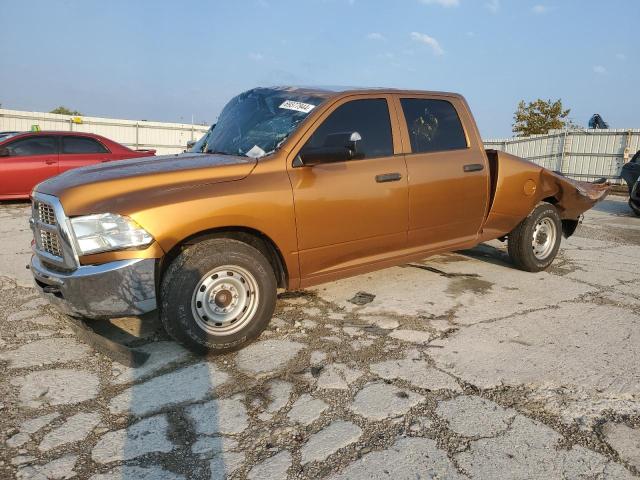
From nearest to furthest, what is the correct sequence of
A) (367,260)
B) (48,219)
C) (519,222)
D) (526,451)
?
1. (526,451)
2. (48,219)
3. (367,260)
4. (519,222)

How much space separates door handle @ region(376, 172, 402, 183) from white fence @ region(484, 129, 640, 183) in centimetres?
1747

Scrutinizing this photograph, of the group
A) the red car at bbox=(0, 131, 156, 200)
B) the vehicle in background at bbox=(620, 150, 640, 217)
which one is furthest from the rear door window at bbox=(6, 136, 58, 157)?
the vehicle in background at bbox=(620, 150, 640, 217)

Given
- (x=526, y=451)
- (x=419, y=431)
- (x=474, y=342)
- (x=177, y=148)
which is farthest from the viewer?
(x=177, y=148)

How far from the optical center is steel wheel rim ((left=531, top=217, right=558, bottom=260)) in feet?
17.2

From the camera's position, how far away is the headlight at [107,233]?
9.38ft

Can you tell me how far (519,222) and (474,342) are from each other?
211cm

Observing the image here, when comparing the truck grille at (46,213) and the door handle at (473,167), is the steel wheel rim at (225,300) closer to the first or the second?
the truck grille at (46,213)

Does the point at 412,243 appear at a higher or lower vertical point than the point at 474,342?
higher

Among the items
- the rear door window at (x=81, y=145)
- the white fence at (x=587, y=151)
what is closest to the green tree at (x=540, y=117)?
the white fence at (x=587, y=151)

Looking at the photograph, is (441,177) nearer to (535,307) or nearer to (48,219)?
(535,307)

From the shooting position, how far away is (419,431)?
7.77ft

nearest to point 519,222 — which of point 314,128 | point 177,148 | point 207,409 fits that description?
point 314,128

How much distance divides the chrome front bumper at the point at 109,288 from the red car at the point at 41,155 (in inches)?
276

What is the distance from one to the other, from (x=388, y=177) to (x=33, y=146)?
29.5 ft
